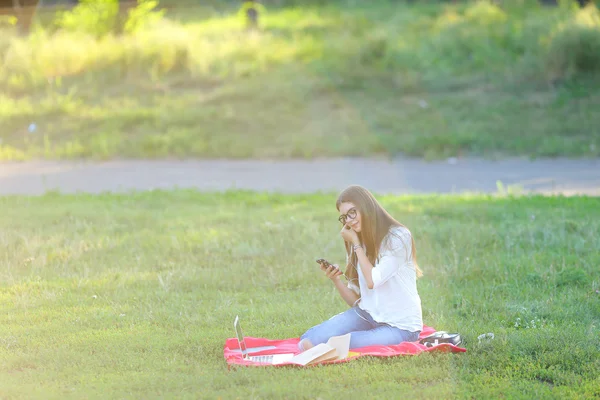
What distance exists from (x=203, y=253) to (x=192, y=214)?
57.2 inches

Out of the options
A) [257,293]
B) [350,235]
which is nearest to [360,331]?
[350,235]

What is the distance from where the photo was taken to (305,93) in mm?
14414

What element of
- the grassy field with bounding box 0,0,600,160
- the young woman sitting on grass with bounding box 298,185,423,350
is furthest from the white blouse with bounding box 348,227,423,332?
the grassy field with bounding box 0,0,600,160

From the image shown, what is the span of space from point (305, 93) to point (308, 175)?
3419 mm

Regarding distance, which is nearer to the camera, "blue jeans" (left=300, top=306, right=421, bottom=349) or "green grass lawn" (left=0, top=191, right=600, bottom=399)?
"green grass lawn" (left=0, top=191, right=600, bottom=399)

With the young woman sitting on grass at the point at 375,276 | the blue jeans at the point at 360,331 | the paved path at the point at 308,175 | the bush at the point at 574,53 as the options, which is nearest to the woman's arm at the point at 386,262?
the young woman sitting on grass at the point at 375,276

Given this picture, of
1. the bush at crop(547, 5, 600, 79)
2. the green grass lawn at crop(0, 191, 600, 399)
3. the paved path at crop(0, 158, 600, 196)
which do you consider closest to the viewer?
the green grass lawn at crop(0, 191, 600, 399)

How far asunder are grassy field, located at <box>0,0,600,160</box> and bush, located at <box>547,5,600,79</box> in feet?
0.07

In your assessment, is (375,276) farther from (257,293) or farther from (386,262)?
(257,293)

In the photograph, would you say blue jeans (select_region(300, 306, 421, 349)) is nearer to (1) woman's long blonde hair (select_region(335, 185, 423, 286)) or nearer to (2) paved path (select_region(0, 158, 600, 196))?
(1) woman's long blonde hair (select_region(335, 185, 423, 286))

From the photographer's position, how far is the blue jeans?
510cm

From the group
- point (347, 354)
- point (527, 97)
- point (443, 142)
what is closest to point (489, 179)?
point (443, 142)

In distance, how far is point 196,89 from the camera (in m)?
15.2

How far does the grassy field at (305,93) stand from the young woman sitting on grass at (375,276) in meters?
7.13
